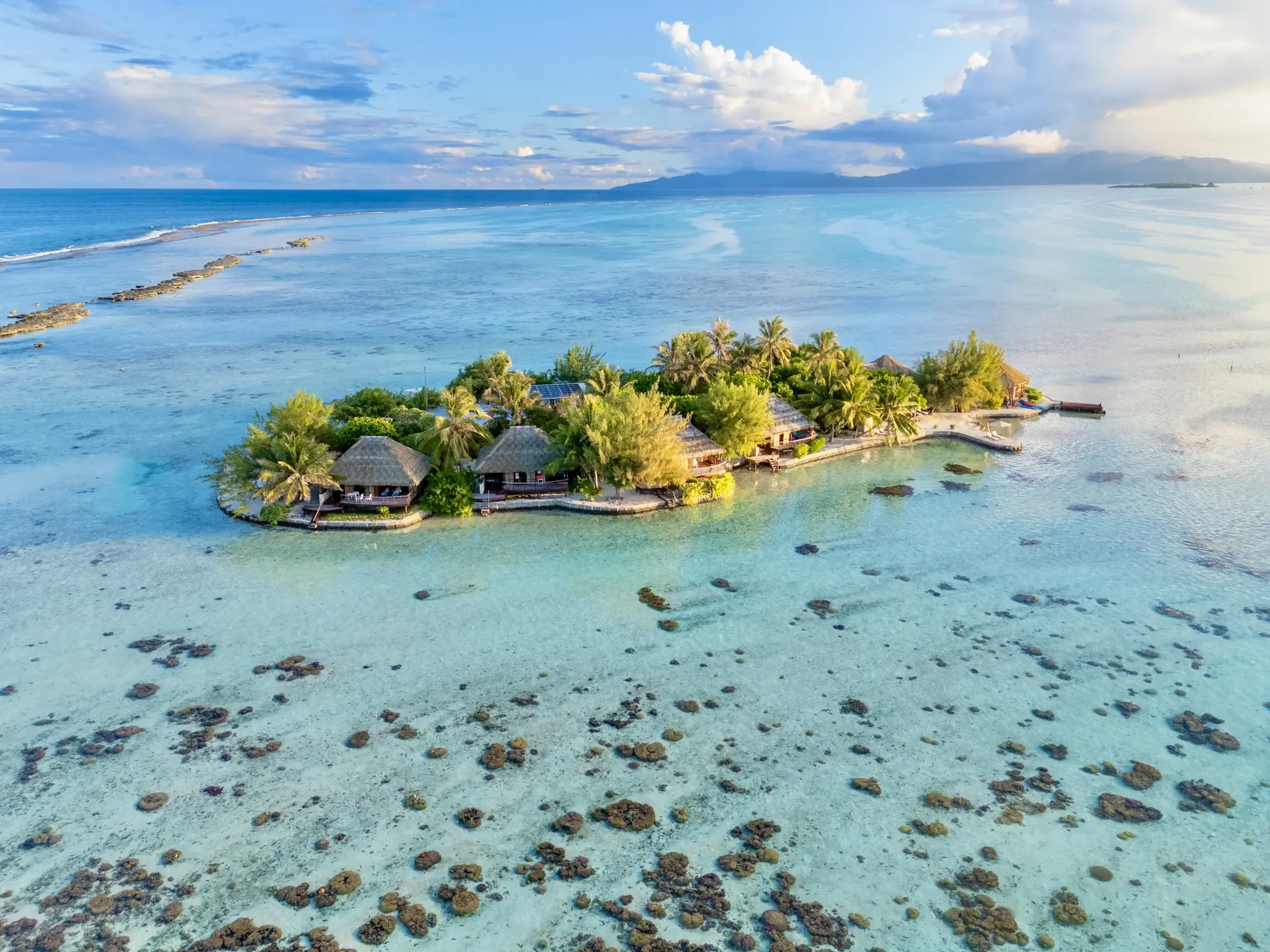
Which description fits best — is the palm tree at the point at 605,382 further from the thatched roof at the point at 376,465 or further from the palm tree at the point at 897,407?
the palm tree at the point at 897,407

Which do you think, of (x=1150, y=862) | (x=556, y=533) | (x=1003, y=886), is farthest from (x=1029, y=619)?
→ (x=556, y=533)

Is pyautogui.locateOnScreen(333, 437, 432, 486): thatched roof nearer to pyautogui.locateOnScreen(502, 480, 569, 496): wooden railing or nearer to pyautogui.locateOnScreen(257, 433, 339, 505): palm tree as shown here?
pyautogui.locateOnScreen(257, 433, 339, 505): palm tree

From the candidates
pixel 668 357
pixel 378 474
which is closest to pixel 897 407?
pixel 668 357

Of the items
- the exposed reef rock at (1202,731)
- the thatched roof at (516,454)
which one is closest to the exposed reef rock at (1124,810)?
the exposed reef rock at (1202,731)

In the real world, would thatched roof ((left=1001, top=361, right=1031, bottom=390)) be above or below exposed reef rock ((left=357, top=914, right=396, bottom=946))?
above

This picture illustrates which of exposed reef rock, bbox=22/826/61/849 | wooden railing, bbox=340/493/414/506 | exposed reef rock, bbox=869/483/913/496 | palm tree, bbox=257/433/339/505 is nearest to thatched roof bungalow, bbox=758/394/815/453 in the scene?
exposed reef rock, bbox=869/483/913/496

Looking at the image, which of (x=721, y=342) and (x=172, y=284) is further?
(x=172, y=284)

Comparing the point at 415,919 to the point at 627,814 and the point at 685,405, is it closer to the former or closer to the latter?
the point at 627,814
